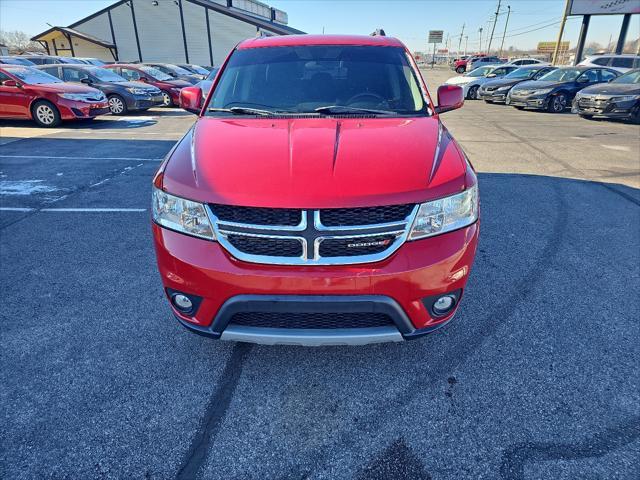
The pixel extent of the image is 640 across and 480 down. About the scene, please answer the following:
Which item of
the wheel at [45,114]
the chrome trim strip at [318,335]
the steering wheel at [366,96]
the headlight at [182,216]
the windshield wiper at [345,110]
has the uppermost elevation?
the steering wheel at [366,96]

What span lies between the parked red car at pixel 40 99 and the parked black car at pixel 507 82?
15.4m

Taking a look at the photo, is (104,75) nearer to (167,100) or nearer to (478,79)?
(167,100)

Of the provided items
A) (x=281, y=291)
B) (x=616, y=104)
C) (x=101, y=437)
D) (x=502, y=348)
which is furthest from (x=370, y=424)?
(x=616, y=104)

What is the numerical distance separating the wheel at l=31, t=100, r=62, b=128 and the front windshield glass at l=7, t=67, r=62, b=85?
22.2 inches

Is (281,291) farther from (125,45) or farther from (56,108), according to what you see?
(125,45)

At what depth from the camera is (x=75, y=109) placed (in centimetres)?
1026

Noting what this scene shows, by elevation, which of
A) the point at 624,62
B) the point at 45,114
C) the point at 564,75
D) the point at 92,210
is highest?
the point at 624,62

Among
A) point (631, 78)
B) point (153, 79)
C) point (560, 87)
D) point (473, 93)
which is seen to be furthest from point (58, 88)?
point (473, 93)

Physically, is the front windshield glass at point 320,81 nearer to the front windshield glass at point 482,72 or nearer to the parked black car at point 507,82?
the parked black car at point 507,82

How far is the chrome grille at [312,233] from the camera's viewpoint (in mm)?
1867

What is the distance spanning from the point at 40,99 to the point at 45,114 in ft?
1.27

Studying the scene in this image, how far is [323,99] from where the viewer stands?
120 inches

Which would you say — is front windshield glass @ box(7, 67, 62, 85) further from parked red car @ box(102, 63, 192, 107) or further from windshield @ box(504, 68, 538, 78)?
windshield @ box(504, 68, 538, 78)

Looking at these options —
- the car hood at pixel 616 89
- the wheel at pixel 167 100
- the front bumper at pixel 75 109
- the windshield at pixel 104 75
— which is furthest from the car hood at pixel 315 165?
the wheel at pixel 167 100
